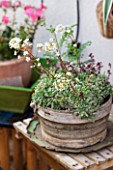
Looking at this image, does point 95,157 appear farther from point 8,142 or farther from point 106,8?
point 8,142

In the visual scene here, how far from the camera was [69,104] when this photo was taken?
1556 mm

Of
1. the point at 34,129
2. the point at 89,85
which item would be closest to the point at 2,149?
the point at 34,129

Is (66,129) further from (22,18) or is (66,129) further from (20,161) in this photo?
(22,18)

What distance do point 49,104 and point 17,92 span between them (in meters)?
0.54

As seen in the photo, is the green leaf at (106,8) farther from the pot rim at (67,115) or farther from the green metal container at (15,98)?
the green metal container at (15,98)

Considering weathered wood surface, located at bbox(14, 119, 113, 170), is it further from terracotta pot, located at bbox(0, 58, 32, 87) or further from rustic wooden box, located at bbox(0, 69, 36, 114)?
terracotta pot, located at bbox(0, 58, 32, 87)

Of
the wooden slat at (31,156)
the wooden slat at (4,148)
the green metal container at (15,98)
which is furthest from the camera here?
the wooden slat at (4,148)

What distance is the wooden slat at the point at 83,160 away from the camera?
5.09 feet

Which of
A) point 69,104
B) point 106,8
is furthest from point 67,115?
point 106,8

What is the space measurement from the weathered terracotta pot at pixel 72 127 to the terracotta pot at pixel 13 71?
2.14ft

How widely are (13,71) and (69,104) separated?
0.79 meters

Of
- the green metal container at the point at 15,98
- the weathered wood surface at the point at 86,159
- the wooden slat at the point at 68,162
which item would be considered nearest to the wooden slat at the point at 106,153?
the weathered wood surface at the point at 86,159

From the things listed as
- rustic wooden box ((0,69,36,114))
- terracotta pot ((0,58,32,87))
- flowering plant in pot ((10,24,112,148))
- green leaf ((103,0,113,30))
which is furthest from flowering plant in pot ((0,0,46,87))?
green leaf ((103,0,113,30))

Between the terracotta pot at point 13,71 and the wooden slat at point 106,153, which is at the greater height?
the terracotta pot at point 13,71
